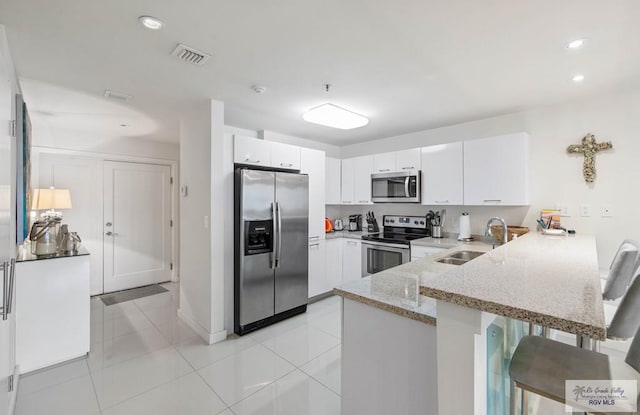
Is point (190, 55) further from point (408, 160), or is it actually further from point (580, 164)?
point (580, 164)

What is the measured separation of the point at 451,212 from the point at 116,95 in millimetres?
4005

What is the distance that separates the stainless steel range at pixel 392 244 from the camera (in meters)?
3.59

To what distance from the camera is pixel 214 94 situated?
2688 millimetres

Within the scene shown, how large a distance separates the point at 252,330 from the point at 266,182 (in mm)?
1566

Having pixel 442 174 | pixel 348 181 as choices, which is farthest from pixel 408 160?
pixel 348 181

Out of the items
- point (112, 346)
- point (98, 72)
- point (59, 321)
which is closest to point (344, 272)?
point (112, 346)

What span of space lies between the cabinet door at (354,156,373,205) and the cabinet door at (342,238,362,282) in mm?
675

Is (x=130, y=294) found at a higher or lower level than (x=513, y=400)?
lower

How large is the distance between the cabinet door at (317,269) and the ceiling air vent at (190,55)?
238cm

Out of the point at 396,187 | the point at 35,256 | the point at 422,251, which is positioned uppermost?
the point at 396,187

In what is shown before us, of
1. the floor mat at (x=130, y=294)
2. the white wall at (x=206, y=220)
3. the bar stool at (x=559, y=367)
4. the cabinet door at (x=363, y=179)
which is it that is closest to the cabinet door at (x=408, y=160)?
the cabinet door at (x=363, y=179)

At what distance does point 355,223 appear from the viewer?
479 centimetres

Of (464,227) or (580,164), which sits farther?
(464,227)

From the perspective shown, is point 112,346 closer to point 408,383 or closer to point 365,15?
point 408,383
